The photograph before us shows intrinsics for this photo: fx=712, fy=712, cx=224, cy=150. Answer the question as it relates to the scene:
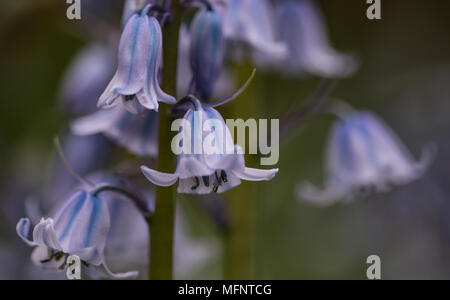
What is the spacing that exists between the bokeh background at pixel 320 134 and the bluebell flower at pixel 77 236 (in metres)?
0.54

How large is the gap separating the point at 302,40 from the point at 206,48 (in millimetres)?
649

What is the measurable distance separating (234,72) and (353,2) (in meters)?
0.64

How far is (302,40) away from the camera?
1.49m

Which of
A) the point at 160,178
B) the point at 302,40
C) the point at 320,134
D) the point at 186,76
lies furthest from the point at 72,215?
the point at 320,134

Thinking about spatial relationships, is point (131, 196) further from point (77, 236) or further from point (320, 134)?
point (320, 134)

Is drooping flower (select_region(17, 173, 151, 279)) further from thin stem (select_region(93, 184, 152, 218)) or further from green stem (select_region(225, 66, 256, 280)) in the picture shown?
green stem (select_region(225, 66, 256, 280))

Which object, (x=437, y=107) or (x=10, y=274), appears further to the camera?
(x=437, y=107)

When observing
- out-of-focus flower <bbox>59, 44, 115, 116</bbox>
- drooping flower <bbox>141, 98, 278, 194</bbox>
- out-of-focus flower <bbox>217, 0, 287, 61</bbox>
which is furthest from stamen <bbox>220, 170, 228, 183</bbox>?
out-of-focus flower <bbox>59, 44, 115, 116</bbox>

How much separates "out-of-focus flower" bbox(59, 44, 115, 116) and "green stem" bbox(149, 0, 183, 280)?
1.97 feet

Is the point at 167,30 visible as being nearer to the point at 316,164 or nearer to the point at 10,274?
the point at 10,274

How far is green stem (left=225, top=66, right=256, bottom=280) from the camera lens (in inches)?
A: 49.9

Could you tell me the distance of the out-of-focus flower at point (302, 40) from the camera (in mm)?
1478

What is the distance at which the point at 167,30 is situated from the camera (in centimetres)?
84
